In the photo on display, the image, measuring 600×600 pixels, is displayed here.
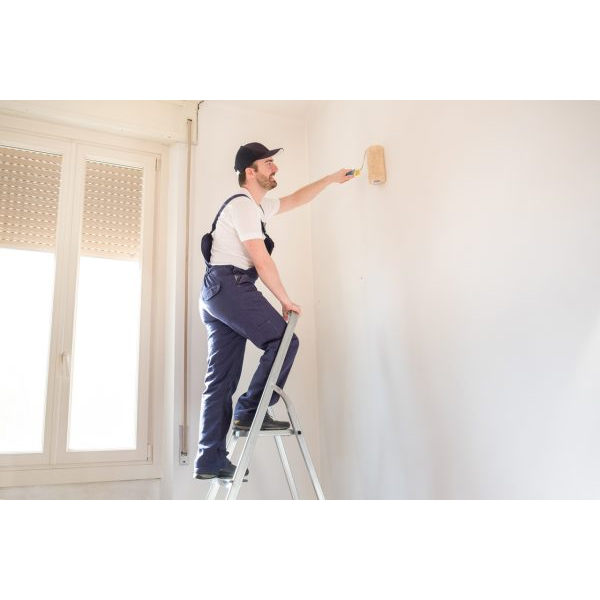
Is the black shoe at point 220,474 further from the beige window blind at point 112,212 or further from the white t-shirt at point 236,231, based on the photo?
the beige window blind at point 112,212

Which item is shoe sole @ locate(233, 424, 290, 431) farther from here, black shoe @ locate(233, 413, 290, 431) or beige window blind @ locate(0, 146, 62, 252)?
beige window blind @ locate(0, 146, 62, 252)

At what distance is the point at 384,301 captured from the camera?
2.44 metres

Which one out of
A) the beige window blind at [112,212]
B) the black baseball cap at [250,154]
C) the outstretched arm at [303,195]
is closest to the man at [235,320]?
the black baseball cap at [250,154]

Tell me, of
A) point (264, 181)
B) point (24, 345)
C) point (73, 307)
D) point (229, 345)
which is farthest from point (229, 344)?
point (24, 345)

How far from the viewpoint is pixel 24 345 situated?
8.57ft

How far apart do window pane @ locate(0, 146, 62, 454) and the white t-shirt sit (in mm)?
1094

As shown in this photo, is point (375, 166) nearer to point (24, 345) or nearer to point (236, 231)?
point (236, 231)

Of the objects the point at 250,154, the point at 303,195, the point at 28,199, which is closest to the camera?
the point at 250,154

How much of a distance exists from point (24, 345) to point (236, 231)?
4.34ft

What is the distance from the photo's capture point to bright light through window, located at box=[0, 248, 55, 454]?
2518 mm

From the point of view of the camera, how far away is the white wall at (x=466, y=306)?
1.49m

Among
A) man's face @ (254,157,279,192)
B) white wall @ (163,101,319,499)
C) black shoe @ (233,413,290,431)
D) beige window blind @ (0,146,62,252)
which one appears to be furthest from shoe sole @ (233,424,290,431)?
beige window blind @ (0,146,62,252)
